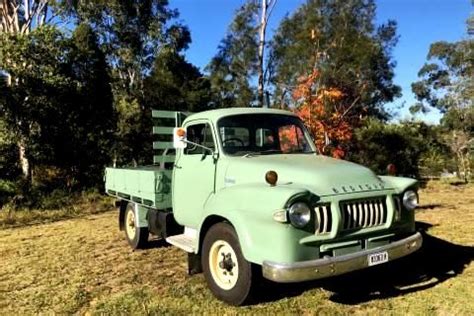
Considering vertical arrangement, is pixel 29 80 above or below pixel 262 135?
above

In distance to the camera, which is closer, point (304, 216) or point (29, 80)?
point (304, 216)

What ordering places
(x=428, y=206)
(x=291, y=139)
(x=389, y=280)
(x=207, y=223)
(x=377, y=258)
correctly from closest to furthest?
(x=377, y=258) → (x=207, y=223) → (x=389, y=280) → (x=291, y=139) → (x=428, y=206)

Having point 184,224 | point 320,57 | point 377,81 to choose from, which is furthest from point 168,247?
point 377,81

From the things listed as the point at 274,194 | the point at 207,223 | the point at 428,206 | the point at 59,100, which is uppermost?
the point at 59,100

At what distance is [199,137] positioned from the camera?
6.52m

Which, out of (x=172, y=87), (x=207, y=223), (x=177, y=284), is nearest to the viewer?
(x=207, y=223)

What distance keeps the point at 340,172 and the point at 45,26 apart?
13202 mm

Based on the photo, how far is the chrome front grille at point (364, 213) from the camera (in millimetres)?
4801

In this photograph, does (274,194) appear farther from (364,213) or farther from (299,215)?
(364,213)

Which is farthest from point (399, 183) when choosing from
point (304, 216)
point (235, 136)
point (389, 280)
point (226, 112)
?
point (226, 112)

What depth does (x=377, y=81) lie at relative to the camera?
1231 inches

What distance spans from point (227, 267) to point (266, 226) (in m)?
0.85

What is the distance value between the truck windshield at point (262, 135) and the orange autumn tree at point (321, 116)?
414 inches

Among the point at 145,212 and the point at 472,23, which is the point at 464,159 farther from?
the point at 145,212
